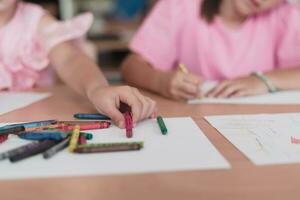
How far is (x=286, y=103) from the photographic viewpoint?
2.66 ft

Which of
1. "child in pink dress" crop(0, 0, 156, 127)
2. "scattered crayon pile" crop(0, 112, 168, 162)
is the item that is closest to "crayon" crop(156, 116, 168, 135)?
"scattered crayon pile" crop(0, 112, 168, 162)

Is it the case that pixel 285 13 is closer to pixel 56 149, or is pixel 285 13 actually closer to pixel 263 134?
pixel 263 134

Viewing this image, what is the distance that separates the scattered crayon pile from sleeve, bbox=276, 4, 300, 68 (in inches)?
24.4

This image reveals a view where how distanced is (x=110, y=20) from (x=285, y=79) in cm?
209

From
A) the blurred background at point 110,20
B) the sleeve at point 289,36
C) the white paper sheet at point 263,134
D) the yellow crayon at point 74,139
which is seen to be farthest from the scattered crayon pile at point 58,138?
the blurred background at point 110,20

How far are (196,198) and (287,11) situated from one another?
877 mm

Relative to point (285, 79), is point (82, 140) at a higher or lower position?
lower

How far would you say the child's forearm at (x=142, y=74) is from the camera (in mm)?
942

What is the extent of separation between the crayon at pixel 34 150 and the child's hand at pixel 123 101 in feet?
0.44

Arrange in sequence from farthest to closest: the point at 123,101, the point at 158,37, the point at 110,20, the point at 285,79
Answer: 1. the point at 110,20
2. the point at 158,37
3. the point at 285,79
4. the point at 123,101

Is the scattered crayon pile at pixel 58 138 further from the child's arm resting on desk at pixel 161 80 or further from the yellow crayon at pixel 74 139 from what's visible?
the child's arm resting on desk at pixel 161 80

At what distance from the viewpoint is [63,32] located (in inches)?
40.8

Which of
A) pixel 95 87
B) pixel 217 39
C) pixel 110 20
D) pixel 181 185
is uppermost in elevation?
pixel 110 20

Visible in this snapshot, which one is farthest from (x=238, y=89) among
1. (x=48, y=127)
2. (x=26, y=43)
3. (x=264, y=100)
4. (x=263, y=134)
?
(x=26, y=43)
